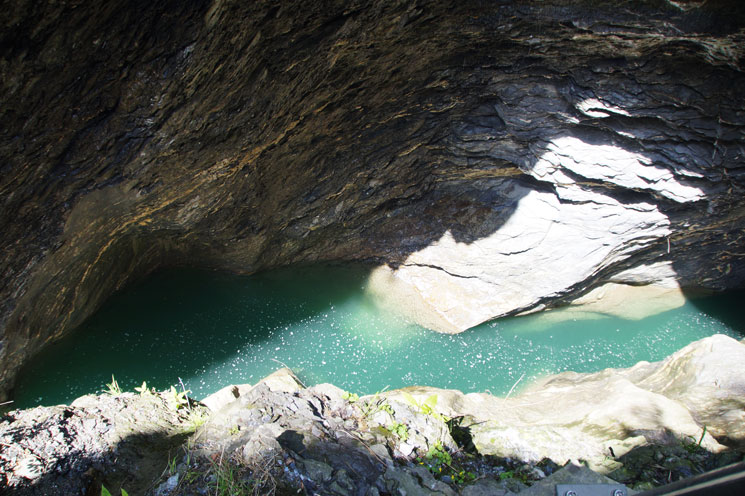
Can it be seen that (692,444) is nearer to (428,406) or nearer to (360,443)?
(428,406)

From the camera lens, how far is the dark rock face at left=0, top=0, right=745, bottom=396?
113 inches

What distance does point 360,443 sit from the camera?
9.30ft

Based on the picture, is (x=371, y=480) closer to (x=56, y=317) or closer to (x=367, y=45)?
(x=367, y=45)

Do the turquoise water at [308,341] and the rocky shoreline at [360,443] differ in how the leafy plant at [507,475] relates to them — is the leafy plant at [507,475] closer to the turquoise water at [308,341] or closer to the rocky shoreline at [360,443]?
the rocky shoreline at [360,443]

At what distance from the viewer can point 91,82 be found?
2781 mm

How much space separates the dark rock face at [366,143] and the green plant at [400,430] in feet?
9.58

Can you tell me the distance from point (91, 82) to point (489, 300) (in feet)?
17.8

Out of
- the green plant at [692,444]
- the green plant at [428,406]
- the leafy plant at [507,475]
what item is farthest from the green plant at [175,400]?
the green plant at [692,444]

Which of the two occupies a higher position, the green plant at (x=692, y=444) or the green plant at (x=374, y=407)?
the green plant at (x=374, y=407)

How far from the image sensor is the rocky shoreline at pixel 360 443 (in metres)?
2.44

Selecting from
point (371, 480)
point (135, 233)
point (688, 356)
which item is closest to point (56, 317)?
point (135, 233)

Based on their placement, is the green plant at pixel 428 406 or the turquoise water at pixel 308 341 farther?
the turquoise water at pixel 308 341

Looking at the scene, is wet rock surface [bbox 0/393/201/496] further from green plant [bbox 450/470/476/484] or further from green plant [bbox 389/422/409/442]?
green plant [bbox 450/470/476/484]

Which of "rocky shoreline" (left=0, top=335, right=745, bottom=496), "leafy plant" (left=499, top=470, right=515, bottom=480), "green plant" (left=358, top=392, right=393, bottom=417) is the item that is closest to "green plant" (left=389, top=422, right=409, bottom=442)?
"rocky shoreline" (left=0, top=335, right=745, bottom=496)
